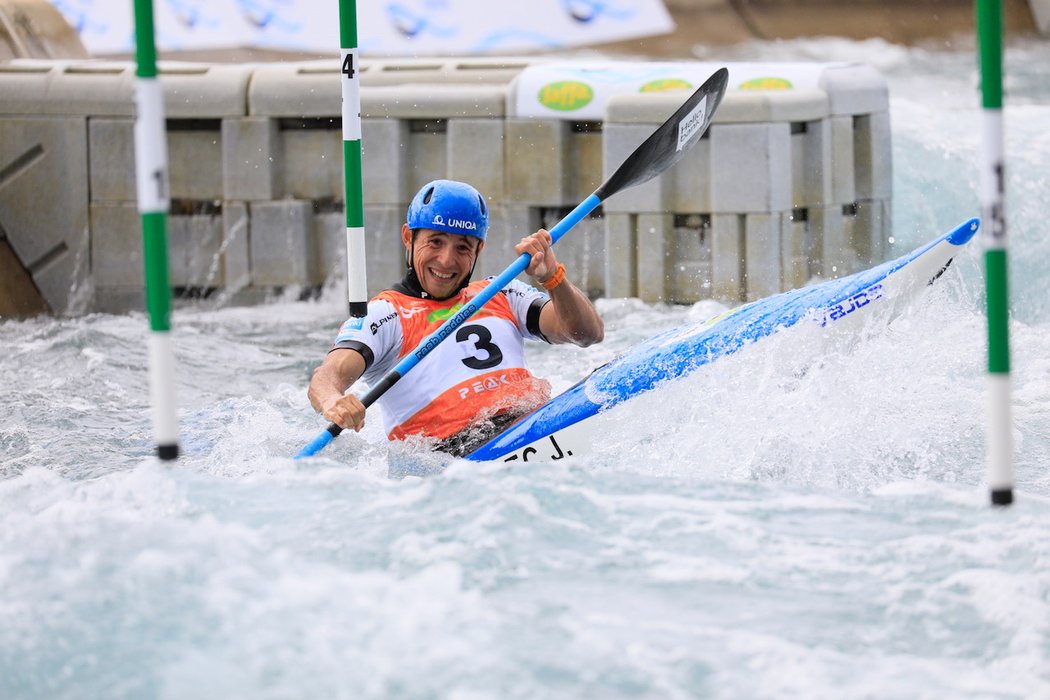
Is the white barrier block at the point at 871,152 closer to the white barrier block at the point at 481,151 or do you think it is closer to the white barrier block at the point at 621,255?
the white barrier block at the point at 621,255

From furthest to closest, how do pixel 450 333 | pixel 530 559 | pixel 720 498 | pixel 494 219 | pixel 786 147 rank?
pixel 494 219 → pixel 786 147 → pixel 450 333 → pixel 720 498 → pixel 530 559

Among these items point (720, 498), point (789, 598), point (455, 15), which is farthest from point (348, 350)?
point (455, 15)

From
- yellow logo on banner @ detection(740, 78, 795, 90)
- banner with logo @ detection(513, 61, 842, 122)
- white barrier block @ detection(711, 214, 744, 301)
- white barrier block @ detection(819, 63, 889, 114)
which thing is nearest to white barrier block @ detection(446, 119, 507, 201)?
banner with logo @ detection(513, 61, 842, 122)

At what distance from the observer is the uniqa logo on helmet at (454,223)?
4758mm

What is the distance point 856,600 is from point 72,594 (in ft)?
5.92

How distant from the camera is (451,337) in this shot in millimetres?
4871

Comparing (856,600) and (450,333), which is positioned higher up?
(450,333)

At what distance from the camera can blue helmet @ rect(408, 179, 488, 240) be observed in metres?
4.75

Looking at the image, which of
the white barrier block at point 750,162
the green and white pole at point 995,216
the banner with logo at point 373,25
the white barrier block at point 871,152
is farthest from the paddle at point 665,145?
the banner with logo at point 373,25

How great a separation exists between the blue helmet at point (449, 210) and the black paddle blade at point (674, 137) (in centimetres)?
67

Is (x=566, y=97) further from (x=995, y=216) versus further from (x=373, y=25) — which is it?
(x=373, y=25)

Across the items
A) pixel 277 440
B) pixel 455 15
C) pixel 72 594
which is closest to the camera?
→ pixel 72 594

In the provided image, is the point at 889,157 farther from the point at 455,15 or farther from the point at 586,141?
the point at 455,15

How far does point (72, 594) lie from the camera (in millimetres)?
3262
